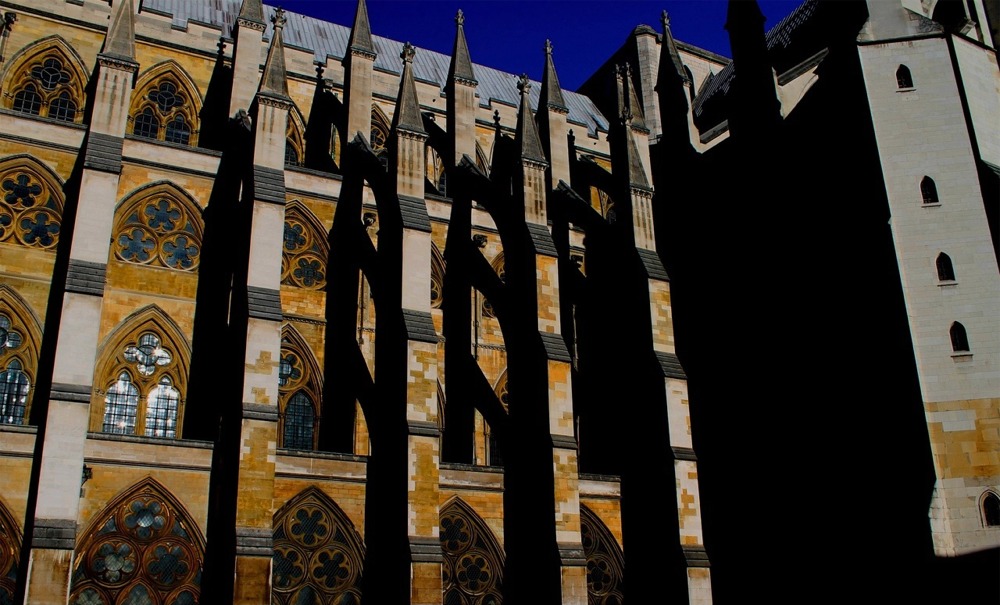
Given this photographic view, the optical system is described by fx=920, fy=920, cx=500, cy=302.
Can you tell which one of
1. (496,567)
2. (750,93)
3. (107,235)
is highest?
(750,93)

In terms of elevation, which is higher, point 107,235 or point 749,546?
point 107,235

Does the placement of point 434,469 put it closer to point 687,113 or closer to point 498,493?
point 498,493

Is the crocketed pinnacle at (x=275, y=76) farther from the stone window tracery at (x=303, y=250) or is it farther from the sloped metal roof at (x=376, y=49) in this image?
the sloped metal roof at (x=376, y=49)

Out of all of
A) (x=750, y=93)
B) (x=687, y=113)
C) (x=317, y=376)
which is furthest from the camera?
(x=687, y=113)

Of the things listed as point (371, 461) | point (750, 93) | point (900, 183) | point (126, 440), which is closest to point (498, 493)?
point (371, 461)

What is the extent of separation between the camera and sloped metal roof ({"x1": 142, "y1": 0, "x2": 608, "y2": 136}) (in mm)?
29186

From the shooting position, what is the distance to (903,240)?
19078mm

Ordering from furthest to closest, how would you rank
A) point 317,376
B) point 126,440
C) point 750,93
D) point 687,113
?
point 687,113
point 750,93
point 317,376
point 126,440

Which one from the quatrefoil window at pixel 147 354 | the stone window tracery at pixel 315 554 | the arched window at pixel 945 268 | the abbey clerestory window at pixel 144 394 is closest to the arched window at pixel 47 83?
the quatrefoil window at pixel 147 354

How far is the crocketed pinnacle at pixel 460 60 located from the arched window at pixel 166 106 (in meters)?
7.15

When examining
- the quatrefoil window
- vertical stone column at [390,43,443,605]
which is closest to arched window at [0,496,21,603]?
the quatrefoil window

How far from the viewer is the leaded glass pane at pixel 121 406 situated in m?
19.0

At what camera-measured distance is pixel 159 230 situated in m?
20.3

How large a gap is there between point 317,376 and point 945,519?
13.3 metres
